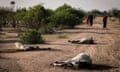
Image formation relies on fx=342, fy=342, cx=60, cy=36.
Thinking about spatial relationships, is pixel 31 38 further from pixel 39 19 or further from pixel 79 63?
pixel 39 19

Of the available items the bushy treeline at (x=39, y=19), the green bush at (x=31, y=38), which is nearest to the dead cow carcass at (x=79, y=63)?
the green bush at (x=31, y=38)

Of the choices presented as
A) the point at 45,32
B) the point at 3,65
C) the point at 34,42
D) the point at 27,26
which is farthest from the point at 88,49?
the point at 27,26

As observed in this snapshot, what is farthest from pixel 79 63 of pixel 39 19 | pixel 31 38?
pixel 39 19

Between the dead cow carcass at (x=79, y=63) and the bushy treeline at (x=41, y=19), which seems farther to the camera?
the bushy treeline at (x=41, y=19)

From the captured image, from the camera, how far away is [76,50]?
19469mm

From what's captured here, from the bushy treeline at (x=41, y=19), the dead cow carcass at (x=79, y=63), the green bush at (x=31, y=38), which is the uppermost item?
the bushy treeline at (x=41, y=19)

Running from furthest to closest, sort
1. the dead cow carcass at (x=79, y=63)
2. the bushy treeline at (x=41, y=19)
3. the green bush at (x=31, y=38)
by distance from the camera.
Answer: the bushy treeline at (x=41, y=19)
the green bush at (x=31, y=38)
the dead cow carcass at (x=79, y=63)

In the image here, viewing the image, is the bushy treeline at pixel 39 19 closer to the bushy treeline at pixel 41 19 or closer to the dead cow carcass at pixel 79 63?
the bushy treeline at pixel 41 19

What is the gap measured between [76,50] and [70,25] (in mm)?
27348

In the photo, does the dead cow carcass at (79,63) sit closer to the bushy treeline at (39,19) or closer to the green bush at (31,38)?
the green bush at (31,38)

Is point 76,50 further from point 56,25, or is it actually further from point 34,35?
point 56,25

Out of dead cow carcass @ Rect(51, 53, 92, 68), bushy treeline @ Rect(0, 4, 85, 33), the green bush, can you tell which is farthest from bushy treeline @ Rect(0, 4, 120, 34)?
dead cow carcass @ Rect(51, 53, 92, 68)

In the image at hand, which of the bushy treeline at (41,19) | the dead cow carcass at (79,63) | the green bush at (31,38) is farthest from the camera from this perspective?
the bushy treeline at (41,19)

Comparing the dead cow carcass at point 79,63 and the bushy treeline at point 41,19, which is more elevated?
the bushy treeline at point 41,19
